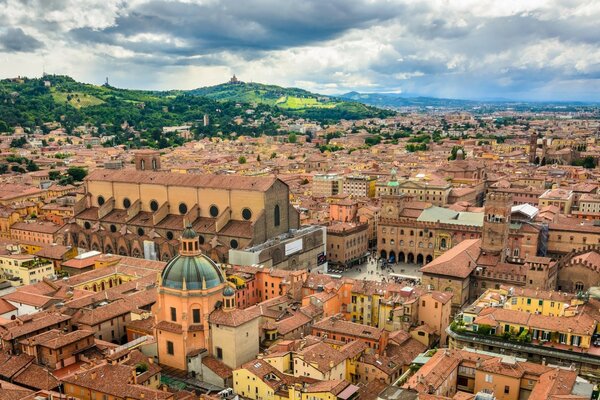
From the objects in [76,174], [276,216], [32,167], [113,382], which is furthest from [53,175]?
[113,382]

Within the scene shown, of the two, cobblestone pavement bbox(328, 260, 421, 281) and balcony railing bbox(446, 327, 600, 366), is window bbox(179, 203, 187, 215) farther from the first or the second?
balcony railing bbox(446, 327, 600, 366)

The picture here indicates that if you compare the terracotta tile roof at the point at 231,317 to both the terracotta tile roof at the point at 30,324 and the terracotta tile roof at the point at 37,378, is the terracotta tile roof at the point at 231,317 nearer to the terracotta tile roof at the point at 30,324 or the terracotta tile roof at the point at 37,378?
the terracotta tile roof at the point at 37,378

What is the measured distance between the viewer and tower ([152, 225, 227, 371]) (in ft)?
129

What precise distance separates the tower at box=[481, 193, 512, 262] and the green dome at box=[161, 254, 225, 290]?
Result: 29913 mm

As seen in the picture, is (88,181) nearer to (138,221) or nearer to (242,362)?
(138,221)

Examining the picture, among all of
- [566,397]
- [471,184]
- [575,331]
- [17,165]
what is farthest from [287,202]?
[17,165]

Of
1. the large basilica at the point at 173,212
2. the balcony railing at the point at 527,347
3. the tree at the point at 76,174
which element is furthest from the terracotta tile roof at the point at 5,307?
the tree at the point at 76,174

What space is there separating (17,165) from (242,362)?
117 metres

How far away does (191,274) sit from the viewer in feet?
130

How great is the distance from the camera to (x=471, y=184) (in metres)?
106

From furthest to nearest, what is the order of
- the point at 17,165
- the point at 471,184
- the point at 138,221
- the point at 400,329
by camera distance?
the point at 17,165 → the point at 471,184 → the point at 138,221 → the point at 400,329

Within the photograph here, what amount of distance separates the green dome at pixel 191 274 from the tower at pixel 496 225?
2991cm

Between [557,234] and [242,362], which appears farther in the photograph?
[557,234]

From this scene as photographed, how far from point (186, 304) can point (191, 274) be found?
2049 mm
